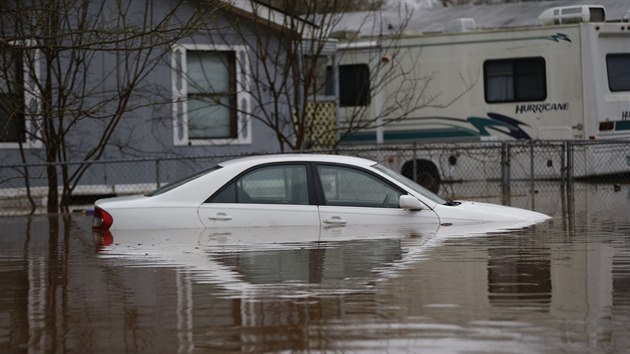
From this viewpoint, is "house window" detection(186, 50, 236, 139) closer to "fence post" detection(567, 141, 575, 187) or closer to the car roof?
"fence post" detection(567, 141, 575, 187)

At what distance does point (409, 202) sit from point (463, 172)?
11.1 meters

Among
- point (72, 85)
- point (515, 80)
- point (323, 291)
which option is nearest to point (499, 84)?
point (515, 80)

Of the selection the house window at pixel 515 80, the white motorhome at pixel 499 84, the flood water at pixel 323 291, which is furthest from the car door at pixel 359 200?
the house window at pixel 515 80

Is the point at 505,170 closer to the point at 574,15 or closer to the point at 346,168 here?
the point at 574,15

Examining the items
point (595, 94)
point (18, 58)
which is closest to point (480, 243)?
point (18, 58)

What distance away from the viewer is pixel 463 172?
24047 mm

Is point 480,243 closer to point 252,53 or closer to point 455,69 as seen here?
point 252,53

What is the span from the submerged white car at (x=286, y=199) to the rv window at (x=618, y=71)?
37.8 feet

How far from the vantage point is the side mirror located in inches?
518

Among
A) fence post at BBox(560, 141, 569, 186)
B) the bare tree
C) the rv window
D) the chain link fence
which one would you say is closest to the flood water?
the bare tree

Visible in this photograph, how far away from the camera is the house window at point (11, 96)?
1886cm

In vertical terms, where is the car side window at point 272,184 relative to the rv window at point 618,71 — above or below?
below

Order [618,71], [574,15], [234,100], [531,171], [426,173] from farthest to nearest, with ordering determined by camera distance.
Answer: [426,173]
[618,71]
[574,15]
[234,100]
[531,171]

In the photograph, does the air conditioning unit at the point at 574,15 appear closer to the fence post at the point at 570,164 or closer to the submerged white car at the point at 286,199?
the fence post at the point at 570,164
